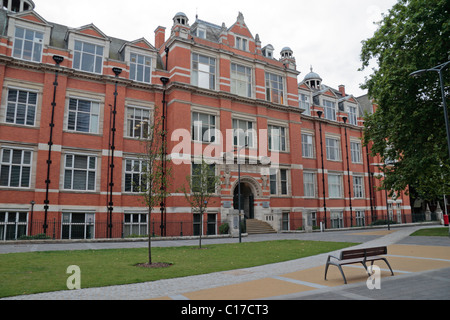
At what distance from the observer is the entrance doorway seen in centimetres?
3103

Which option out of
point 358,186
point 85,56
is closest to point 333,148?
point 358,186

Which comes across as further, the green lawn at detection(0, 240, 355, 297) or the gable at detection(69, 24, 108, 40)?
the gable at detection(69, 24, 108, 40)

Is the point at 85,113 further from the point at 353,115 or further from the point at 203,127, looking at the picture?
the point at 353,115

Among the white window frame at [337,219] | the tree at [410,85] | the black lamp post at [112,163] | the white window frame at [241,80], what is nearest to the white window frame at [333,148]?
the white window frame at [337,219]

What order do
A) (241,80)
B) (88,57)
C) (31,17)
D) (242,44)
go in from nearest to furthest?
(31,17), (88,57), (241,80), (242,44)

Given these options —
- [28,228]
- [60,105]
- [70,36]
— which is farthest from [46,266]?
[70,36]

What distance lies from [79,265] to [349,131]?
125 feet

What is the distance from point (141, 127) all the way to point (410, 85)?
19.6 meters

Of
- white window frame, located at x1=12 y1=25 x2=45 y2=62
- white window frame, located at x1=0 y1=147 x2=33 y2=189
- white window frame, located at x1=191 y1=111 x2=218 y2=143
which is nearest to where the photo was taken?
white window frame, located at x1=0 y1=147 x2=33 y2=189

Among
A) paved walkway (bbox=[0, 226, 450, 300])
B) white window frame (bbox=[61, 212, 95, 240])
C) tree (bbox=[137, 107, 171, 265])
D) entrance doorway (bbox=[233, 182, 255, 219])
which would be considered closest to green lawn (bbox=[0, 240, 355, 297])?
paved walkway (bbox=[0, 226, 450, 300])

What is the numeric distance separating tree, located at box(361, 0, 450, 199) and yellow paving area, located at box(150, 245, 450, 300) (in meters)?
10.2

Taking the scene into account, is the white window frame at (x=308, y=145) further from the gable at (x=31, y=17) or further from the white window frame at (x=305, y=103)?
the gable at (x=31, y=17)

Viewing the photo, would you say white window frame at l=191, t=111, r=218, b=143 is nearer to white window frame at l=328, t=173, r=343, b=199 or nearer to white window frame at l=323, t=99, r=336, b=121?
white window frame at l=328, t=173, r=343, b=199

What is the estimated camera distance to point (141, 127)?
26.9 meters
